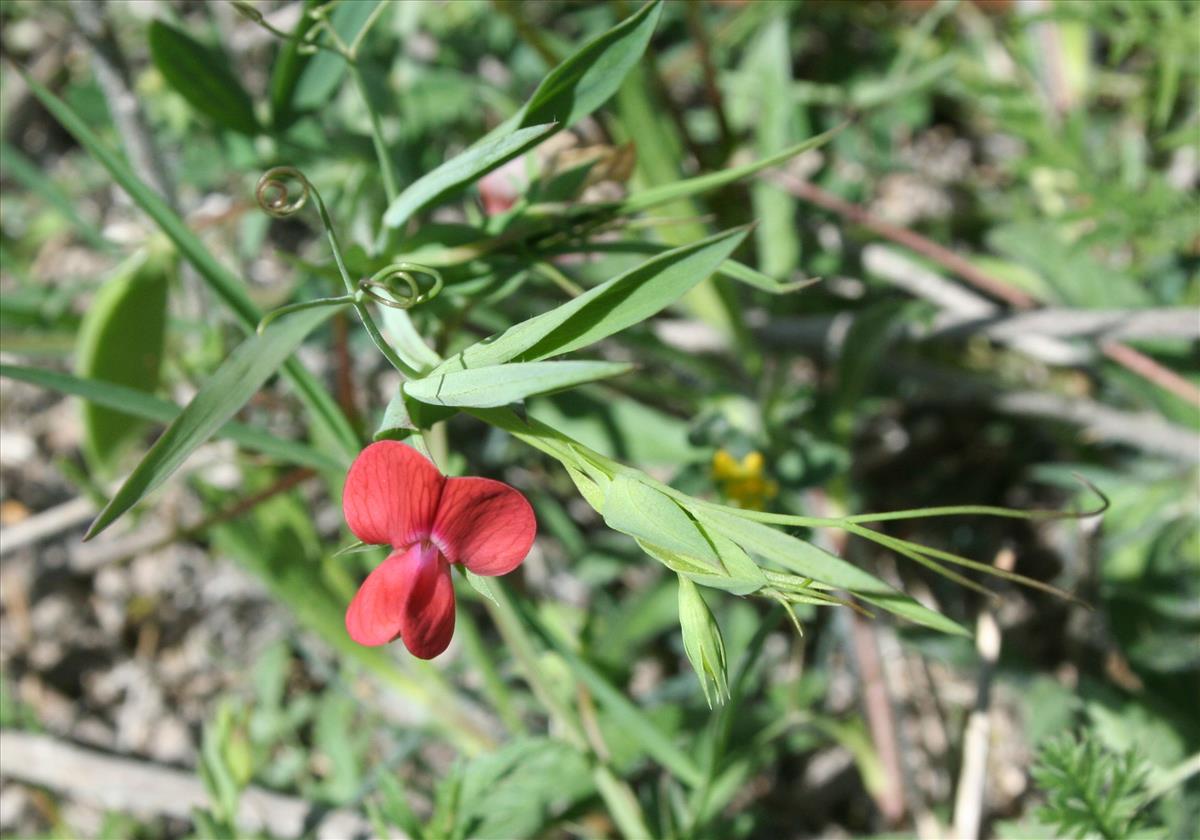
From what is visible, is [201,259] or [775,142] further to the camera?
[775,142]

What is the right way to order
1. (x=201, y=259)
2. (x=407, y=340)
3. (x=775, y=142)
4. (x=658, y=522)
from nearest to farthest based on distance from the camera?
(x=658, y=522) < (x=407, y=340) < (x=201, y=259) < (x=775, y=142)

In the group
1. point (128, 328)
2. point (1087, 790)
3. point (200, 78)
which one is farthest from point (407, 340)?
point (1087, 790)

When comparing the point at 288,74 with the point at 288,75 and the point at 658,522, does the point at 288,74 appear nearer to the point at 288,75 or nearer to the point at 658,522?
the point at 288,75

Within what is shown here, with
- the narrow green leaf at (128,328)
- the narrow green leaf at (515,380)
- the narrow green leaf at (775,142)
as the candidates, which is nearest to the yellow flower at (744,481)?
the narrow green leaf at (775,142)

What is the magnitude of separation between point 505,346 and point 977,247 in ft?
5.24

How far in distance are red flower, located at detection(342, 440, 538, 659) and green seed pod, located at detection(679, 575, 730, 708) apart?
0.12m

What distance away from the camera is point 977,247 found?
212cm

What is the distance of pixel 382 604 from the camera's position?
2.58ft

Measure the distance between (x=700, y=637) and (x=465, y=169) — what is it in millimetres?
444

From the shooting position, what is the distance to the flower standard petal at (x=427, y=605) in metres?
0.77

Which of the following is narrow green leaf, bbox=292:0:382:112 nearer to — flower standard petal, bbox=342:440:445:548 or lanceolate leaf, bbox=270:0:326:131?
lanceolate leaf, bbox=270:0:326:131

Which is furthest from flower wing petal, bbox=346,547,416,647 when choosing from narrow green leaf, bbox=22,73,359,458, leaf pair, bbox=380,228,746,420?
narrow green leaf, bbox=22,73,359,458

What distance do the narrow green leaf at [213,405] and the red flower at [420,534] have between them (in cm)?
16

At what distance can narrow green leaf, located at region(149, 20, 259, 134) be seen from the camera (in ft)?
3.95
